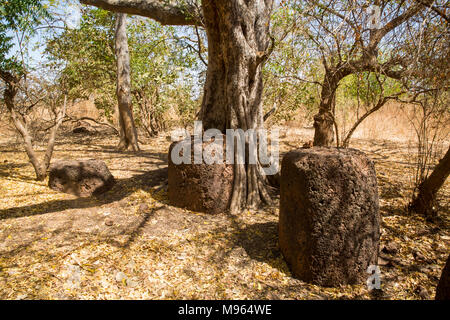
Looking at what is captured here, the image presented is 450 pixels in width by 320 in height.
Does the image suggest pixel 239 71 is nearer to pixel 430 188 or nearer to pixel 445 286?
pixel 430 188

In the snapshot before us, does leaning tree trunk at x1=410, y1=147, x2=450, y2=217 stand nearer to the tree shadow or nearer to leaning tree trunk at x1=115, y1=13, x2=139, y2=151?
the tree shadow

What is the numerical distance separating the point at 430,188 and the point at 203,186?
9.93 feet

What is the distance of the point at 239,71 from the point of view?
3.93 meters

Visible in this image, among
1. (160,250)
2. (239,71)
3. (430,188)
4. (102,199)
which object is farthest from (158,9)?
(430,188)

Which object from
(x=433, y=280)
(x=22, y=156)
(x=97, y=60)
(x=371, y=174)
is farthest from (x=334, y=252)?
(x=97, y=60)

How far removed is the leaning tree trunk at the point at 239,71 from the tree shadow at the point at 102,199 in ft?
4.89

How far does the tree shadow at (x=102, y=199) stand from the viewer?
3660 millimetres

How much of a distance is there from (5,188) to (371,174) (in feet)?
16.9

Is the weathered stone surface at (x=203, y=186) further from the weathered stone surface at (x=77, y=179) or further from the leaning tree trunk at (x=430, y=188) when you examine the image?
the leaning tree trunk at (x=430, y=188)

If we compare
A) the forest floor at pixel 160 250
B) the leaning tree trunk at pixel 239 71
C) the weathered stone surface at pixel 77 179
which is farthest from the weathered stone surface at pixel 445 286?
the weathered stone surface at pixel 77 179

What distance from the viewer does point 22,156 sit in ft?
23.3

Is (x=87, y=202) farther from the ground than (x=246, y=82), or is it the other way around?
(x=246, y=82)

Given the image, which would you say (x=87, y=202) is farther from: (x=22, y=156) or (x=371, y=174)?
(x=22, y=156)
